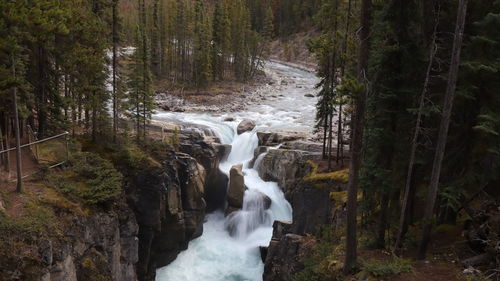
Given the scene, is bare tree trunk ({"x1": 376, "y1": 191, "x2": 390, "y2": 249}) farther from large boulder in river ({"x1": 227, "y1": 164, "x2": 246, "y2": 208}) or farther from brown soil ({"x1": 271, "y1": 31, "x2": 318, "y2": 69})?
brown soil ({"x1": 271, "y1": 31, "x2": 318, "y2": 69})

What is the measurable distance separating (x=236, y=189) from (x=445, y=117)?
19.3 meters

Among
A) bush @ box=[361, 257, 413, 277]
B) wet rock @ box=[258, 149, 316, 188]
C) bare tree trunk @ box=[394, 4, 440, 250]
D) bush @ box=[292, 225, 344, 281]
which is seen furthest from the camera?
wet rock @ box=[258, 149, 316, 188]

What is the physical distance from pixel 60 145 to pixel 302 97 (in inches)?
1582

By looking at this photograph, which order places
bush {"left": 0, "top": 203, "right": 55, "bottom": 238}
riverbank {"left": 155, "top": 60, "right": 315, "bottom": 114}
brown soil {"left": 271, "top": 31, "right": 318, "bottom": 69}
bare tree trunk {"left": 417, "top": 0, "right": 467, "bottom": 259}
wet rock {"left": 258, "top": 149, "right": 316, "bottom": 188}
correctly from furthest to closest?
brown soil {"left": 271, "top": 31, "right": 318, "bottom": 69}, riverbank {"left": 155, "top": 60, "right": 315, "bottom": 114}, wet rock {"left": 258, "top": 149, "right": 316, "bottom": 188}, bush {"left": 0, "top": 203, "right": 55, "bottom": 238}, bare tree trunk {"left": 417, "top": 0, "right": 467, "bottom": 259}

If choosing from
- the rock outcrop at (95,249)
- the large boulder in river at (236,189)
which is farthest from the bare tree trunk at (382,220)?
the large boulder in river at (236,189)

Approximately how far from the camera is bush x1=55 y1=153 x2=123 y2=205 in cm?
1789

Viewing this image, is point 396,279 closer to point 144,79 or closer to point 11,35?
point 11,35

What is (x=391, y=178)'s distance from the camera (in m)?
14.1

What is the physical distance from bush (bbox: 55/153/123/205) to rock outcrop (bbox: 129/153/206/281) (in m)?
2.85

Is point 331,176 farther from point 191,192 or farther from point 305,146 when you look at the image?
point 191,192

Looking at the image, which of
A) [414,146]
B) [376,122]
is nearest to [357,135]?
[414,146]

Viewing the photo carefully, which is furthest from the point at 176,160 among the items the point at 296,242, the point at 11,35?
the point at 11,35

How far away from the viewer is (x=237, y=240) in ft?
92.4

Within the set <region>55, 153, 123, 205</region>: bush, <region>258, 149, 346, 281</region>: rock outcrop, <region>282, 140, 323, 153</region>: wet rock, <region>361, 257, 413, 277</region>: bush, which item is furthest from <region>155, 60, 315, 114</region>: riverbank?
<region>361, 257, 413, 277</region>: bush
